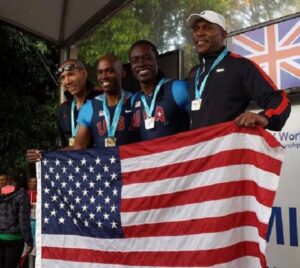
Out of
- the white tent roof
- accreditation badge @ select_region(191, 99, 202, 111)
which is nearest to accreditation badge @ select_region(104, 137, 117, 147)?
accreditation badge @ select_region(191, 99, 202, 111)

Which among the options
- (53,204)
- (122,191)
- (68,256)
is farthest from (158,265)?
(53,204)

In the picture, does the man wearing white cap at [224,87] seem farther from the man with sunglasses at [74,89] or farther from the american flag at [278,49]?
the man with sunglasses at [74,89]

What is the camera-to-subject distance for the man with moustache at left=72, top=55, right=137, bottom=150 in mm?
4695

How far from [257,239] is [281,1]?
258 cm

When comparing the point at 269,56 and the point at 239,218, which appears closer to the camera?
the point at 239,218

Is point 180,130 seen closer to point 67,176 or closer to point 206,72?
point 206,72

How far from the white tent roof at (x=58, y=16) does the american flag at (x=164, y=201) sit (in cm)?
→ 327

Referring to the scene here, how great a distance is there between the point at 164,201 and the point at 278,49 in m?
1.70

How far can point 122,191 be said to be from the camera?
424 cm

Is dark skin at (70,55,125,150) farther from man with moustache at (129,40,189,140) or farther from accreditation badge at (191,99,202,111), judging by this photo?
accreditation badge at (191,99,202,111)

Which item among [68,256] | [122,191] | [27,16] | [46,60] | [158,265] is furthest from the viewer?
[46,60]

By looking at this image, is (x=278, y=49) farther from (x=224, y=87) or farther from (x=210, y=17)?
(x=224, y=87)

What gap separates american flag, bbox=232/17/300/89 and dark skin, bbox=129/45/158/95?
88 centimetres

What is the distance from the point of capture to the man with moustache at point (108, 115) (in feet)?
15.4
